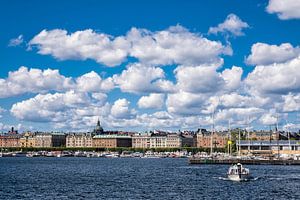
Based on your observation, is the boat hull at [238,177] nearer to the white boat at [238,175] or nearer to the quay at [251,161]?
the white boat at [238,175]

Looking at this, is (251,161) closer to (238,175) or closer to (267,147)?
(267,147)

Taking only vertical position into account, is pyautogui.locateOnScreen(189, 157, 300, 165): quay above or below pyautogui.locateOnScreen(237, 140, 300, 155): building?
below

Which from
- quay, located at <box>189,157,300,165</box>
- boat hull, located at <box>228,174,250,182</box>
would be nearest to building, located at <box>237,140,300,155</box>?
quay, located at <box>189,157,300,165</box>

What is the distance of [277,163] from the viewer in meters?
116

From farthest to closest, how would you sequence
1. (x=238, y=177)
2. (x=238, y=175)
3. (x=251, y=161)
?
1. (x=251, y=161)
2. (x=238, y=175)
3. (x=238, y=177)

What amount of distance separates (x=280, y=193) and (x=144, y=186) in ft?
47.3

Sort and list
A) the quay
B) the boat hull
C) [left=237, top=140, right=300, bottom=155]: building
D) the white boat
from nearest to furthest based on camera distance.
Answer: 1. the boat hull
2. the white boat
3. the quay
4. [left=237, top=140, right=300, bottom=155]: building

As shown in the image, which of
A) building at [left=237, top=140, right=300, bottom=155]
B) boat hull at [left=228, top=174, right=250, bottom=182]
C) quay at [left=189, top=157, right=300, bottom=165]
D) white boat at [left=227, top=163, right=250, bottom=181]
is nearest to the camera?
boat hull at [left=228, top=174, right=250, bottom=182]

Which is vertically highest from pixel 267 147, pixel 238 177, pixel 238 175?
pixel 267 147

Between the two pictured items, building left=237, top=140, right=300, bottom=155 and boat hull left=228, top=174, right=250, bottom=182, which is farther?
building left=237, top=140, right=300, bottom=155

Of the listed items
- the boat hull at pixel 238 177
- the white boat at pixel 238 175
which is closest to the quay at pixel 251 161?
the white boat at pixel 238 175

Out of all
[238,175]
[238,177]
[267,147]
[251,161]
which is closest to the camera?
[238,177]

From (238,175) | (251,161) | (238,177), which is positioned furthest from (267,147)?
(238,177)

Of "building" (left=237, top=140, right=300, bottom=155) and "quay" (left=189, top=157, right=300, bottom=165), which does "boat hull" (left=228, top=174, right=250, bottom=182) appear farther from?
"building" (left=237, top=140, right=300, bottom=155)
